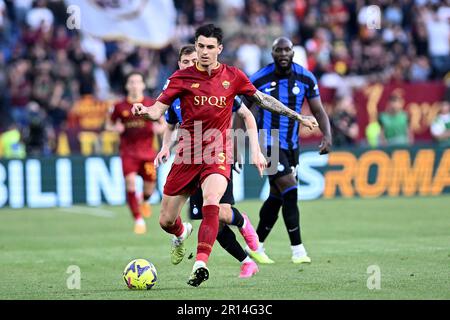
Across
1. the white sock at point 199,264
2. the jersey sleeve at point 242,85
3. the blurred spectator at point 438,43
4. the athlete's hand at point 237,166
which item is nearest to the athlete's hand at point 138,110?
the jersey sleeve at point 242,85

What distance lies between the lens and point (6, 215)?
19.9 m

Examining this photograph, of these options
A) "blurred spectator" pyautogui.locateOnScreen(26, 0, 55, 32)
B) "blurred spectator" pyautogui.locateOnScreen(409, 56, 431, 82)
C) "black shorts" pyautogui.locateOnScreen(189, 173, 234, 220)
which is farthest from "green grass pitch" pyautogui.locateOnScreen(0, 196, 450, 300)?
"blurred spectator" pyautogui.locateOnScreen(409, 56, 431, 82)

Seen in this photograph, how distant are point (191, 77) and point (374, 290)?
2711mm

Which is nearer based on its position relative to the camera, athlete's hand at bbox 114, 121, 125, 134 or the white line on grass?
athlete's hand at bbox 114, 121, 125, 134

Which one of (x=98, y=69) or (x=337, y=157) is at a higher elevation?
(x=98, y=69)

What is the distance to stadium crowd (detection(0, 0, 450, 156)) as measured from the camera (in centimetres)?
2398

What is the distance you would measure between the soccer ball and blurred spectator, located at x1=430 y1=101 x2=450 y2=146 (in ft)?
51.9

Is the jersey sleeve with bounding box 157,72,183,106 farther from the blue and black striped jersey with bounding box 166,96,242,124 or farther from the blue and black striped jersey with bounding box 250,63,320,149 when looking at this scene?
the blue and black striped jersey with bounding box 250,63,320,149

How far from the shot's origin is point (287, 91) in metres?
12.2

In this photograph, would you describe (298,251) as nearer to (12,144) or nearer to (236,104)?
(236,104)

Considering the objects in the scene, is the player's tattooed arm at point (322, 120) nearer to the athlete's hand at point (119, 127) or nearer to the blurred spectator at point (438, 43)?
the athlete's hand at point (119, 127)
